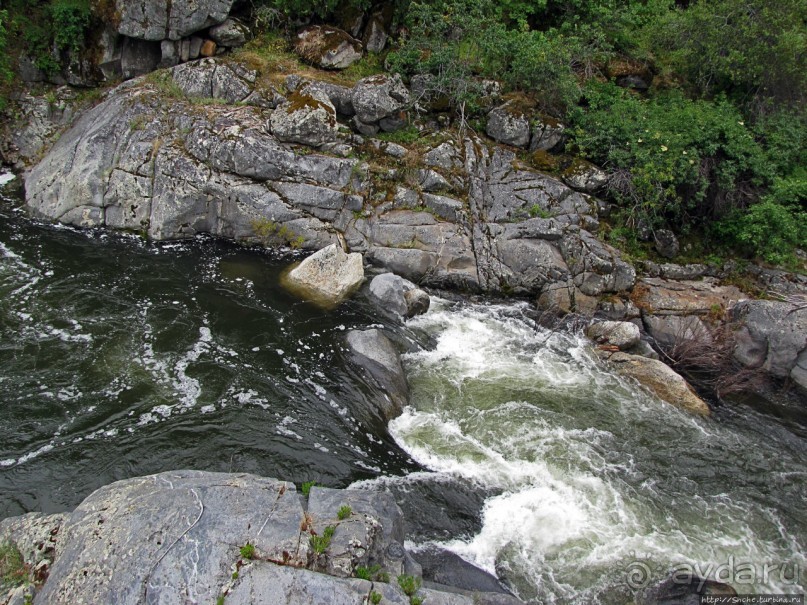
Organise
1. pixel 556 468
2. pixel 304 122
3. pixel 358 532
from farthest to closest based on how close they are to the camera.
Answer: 1. pixel 304 122
2. pixel 556 468
3. pixel 358 532

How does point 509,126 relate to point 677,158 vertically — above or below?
below

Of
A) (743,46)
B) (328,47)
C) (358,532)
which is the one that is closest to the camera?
(358,532)

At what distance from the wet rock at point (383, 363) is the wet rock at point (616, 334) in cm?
579

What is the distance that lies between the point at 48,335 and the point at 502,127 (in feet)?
49.5

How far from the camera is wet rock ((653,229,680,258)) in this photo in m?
16.7

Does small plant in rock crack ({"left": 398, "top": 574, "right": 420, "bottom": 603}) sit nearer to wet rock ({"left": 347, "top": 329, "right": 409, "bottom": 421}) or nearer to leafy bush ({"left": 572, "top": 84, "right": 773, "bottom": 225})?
wet rock ({"left": 347, "top": 329, "right": 409, "bottom": 421})

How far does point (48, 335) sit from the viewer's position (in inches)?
463

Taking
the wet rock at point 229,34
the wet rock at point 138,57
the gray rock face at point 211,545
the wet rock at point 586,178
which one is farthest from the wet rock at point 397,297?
the wet rock at point 138,57

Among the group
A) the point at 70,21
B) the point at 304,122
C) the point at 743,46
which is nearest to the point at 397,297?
the point at 304,122

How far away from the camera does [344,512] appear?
266 inches

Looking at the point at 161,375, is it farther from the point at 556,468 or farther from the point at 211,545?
the point at 556,468

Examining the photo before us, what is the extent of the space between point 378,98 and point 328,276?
7.20 meters

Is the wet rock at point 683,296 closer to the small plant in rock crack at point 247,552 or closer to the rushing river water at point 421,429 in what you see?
the rushing river water at point 421,429

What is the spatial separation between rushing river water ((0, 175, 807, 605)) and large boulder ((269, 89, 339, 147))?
575 cm
